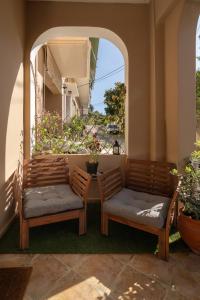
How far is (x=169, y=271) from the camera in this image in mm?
1795

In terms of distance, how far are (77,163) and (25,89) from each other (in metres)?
1.30

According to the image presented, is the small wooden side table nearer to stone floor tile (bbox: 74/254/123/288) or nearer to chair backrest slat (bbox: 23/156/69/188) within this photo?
chair backrest slat (bbox: 23/156/69/188)

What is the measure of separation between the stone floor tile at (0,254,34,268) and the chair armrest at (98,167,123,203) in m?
0.91

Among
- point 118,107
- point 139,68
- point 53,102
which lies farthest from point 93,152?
point 53,102

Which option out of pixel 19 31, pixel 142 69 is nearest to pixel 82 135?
pixel 142 69

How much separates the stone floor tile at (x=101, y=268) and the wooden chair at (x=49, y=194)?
1.49 feet

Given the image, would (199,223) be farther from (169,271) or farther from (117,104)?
(117,104)

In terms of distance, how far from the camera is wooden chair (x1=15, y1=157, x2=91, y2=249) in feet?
6.91

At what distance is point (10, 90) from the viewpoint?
244 cm

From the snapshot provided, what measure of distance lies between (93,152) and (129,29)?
1857mm

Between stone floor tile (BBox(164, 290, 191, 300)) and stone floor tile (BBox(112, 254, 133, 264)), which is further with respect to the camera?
stone floor tile (BBox(112, 254, 133, 264))

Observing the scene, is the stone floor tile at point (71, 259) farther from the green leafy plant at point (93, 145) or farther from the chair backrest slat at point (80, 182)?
the green leafy plant at point (93, 145)

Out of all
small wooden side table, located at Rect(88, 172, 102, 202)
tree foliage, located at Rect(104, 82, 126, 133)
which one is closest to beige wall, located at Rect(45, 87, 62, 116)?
tree foliage, located at Rect(104, 82, 126, 133)

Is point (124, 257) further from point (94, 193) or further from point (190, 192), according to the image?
point (94, 193)
